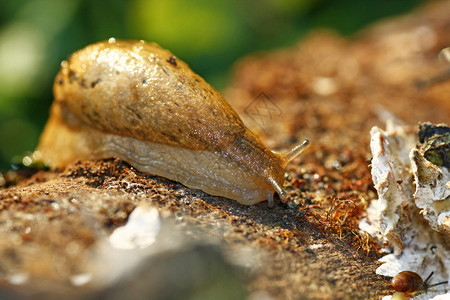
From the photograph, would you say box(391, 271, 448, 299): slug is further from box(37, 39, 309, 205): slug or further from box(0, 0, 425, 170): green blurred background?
box(0, 0, 425, 170): green blurred background

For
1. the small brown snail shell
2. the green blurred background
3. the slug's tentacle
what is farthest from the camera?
the green blurred background

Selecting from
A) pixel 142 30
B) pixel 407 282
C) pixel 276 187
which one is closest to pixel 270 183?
pixel 276 187

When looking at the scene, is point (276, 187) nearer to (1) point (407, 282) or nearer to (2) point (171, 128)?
(2) point (171, 128)

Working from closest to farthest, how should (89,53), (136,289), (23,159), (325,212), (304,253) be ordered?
(136,289), (304,253), (325,212), (89,53), (23,159)

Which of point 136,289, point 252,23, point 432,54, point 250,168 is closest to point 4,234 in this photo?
point 136,289

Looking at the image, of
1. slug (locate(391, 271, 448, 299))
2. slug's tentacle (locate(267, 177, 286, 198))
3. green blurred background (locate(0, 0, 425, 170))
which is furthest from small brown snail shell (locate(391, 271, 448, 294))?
green blurred background (locate(0, 0, 425, 170))

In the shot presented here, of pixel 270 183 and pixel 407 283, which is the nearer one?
pixel 407 283

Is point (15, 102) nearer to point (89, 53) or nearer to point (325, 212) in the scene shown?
point (89, 53)
